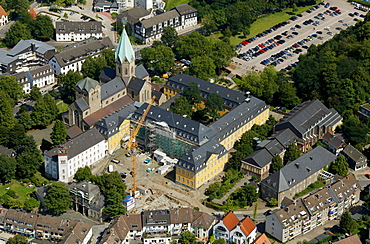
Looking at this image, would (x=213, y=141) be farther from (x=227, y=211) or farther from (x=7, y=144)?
(x=7, y=144)

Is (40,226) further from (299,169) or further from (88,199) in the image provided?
(299,169)

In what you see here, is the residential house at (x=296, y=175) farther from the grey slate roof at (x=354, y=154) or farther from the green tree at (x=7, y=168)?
the green tree at (x=7, y=168)

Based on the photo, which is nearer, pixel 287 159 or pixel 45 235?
pixel 45 235

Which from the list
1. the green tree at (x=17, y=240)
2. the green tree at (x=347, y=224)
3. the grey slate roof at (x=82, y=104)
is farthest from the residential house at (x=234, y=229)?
the grey slate roof at (x=82, y=104)

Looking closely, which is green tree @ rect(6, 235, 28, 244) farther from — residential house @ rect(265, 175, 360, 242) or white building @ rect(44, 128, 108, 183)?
residential house @ rect(265, 175, 360, 242)

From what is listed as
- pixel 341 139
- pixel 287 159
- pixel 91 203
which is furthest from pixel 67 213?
pixel 341 139

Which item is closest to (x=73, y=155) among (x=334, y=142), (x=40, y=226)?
(x=40, y=226)

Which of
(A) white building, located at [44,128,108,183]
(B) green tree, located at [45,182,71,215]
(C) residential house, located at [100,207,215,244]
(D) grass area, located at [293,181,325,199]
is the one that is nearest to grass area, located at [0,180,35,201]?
(A) white building, located at [44,128,108,183]
